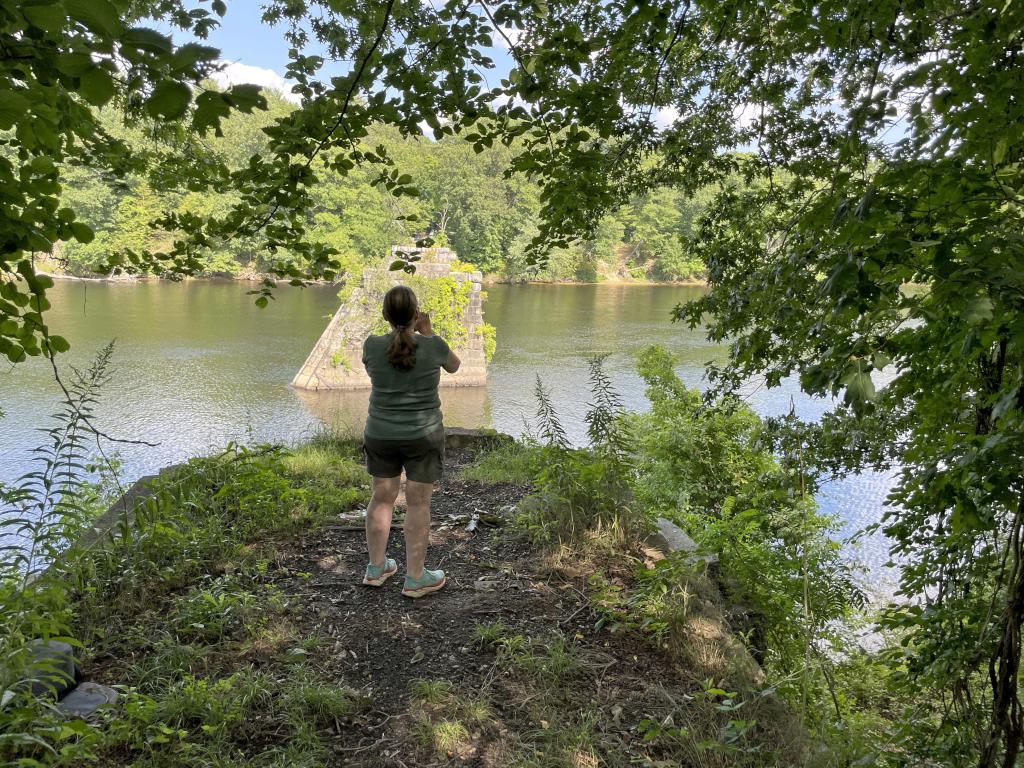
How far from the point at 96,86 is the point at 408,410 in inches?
93.5

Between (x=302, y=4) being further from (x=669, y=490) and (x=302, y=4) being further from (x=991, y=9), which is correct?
(x=669, y=490)

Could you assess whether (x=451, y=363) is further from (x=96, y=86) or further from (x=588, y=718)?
(x=96, y=86)

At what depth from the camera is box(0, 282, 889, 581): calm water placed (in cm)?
1351

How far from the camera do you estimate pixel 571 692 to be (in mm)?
2564

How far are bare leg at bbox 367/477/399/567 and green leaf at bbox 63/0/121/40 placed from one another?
267 cm

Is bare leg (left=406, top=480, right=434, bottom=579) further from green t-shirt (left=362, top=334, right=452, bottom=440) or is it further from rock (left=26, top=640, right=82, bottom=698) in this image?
rock (left=26, top=640, right=82, bottom=698)

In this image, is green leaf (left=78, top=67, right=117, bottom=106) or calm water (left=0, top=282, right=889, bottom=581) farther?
calm water (left=0, top=282, right=889, bottom=581)

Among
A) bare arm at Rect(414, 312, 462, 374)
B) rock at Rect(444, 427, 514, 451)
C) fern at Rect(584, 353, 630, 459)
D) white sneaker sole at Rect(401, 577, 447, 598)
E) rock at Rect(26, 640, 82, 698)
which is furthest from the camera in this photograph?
rock at Rect(444, 427, 514, 451)

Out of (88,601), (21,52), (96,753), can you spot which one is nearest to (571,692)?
(96,753)

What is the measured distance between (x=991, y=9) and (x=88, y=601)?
4094 millimetres

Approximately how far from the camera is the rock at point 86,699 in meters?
2.20

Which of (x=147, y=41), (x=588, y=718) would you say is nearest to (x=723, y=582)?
(x=588, y=718)

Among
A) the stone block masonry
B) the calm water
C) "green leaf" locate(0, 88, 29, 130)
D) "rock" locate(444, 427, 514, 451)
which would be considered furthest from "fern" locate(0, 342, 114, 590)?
the stone block masonry

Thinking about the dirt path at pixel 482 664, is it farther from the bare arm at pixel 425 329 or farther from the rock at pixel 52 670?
the bare arm at pixel 425 329
